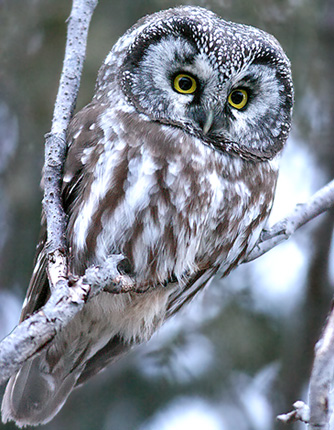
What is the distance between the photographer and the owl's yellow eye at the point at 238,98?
3408 mm

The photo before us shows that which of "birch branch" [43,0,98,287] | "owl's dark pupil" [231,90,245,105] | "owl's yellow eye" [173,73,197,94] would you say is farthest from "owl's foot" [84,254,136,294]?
"owl's dark pupil" [231,90,245,105]

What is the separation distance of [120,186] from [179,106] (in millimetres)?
520

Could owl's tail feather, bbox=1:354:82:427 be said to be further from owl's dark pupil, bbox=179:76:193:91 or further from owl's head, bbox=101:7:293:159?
owl's dark pupil, bbox=179:76:193:91

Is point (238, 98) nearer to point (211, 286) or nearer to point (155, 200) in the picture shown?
point (155, 200)

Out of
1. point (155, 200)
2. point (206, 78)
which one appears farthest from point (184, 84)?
point (155, 200)

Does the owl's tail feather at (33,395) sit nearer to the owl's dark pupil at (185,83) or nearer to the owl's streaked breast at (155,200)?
the owl's streaked breast at (155,200)

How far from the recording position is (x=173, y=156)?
10.5 feet

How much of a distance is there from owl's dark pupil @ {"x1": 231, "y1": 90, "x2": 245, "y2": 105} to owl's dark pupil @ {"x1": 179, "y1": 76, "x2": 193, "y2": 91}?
10.3 inches

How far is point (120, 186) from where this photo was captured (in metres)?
3.16

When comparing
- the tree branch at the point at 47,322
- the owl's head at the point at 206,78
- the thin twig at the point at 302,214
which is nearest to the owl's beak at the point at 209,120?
the owl's head at the point at 206,78

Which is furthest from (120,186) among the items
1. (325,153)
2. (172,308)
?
(325,153)

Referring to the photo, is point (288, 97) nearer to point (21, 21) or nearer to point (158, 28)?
point (158, 28)

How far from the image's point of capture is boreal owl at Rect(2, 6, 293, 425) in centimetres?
319

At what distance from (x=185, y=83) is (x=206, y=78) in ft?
0.39
